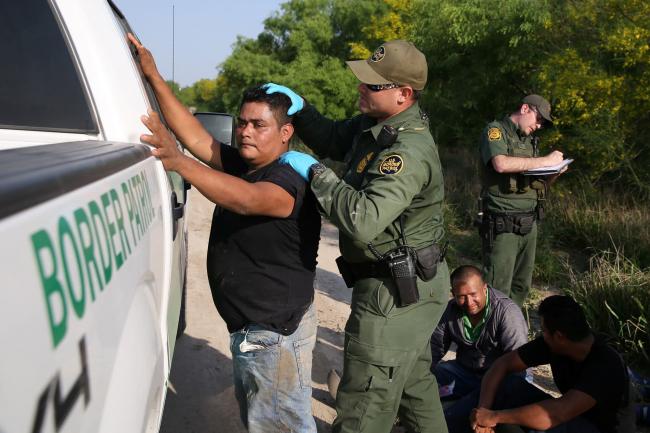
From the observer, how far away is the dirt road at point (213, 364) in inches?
136

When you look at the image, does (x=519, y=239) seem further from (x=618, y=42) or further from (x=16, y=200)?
(x=16, y=200)

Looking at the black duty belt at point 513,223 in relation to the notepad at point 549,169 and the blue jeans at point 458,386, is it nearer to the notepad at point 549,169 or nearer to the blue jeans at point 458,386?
the notepad at point 549,169

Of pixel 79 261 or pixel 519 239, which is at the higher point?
pixel 79 261

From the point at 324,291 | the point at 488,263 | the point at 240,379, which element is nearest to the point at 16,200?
the point at 240,379

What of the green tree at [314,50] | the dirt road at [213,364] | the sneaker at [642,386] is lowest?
the dirt road at [213,364]

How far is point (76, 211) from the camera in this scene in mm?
899

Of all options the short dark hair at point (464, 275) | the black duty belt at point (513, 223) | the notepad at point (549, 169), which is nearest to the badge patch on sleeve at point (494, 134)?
the notepad at point (549, 169)

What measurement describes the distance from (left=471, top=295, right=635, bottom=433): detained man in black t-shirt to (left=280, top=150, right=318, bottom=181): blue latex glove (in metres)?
1.47

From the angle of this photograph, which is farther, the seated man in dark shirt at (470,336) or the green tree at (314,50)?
the green tree at (314,50)

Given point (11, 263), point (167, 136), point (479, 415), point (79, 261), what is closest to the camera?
point (11, 263)

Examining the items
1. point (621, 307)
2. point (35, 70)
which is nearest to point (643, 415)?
point (621, 307)

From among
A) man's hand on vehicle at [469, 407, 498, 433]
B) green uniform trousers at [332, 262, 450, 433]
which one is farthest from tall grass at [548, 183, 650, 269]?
green uniform trousers at [332, 262, 450, 433]

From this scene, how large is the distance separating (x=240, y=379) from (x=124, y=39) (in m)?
1.24

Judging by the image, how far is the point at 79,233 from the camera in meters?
0.90
